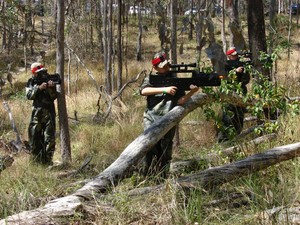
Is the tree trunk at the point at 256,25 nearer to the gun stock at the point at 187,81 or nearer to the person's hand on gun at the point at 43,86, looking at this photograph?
the gun stock at the point at 187,81

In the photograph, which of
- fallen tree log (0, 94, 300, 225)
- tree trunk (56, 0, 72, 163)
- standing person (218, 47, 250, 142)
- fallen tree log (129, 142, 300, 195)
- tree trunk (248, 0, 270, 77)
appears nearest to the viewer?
fallen tree log (0, 94, 300, 225)

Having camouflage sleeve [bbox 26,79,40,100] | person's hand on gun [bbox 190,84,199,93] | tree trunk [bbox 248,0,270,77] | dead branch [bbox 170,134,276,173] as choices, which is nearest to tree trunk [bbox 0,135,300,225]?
person's hand on gun [bbox 190,84,199,93]

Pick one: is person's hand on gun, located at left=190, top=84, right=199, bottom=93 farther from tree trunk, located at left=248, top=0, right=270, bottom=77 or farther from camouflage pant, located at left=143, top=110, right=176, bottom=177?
tree trunk, located at left=248, top=0, right=270, bottom=77

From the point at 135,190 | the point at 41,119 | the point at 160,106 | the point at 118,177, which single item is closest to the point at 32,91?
the point at 41,119

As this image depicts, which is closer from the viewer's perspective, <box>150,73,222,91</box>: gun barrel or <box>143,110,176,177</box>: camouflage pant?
<box>150,73,222,91</box>: gun barrel

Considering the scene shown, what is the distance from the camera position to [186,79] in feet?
13.7

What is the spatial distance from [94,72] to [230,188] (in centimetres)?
1363

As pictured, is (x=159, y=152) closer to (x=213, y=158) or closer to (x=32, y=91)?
(x=213, y=158)

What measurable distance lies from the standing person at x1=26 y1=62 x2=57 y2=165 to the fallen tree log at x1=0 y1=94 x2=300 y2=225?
8.76 feet

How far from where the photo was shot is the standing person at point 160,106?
4.29 m

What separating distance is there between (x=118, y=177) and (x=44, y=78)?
309 cm

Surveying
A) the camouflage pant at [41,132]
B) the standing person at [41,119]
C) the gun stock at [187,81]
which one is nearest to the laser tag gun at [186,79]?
the gun stock at [187,81]

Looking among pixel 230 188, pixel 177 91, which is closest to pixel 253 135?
pixel 177 91

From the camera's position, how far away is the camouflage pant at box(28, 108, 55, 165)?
20.6 feet
